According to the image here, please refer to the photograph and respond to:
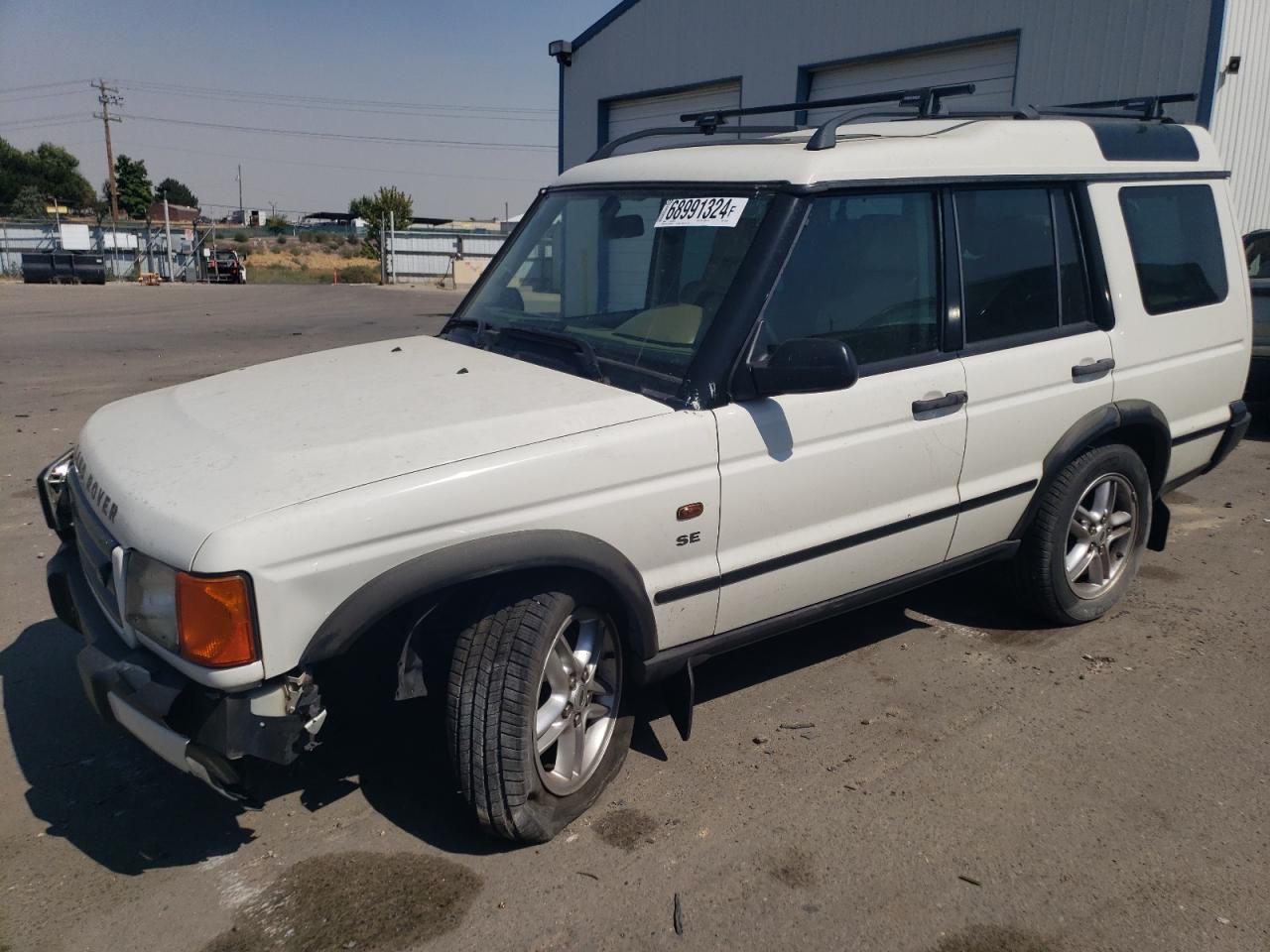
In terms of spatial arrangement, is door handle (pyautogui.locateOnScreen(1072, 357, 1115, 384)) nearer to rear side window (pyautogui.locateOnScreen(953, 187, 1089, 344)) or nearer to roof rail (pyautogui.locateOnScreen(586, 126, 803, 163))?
rear side window (pyautogui.locateOnScreen(953, 187, 1089, 344))

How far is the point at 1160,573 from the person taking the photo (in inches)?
215

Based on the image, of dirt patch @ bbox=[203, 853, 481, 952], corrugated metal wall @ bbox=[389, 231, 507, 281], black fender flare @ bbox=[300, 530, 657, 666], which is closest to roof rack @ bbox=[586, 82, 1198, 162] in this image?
black fender flare @ bbox=[300, 530, 657, 666]

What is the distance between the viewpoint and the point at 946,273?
3840mm

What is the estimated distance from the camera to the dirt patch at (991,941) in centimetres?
271

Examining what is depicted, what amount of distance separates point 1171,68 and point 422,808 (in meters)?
10.6

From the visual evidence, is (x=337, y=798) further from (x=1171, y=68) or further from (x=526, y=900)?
(x=1171, y=68)

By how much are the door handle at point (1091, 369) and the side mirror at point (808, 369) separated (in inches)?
57.6

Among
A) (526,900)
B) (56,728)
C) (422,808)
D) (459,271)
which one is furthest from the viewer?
(459,271)

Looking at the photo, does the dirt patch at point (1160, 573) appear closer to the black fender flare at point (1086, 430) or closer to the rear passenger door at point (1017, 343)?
the black fender flare at point (1086, 430)

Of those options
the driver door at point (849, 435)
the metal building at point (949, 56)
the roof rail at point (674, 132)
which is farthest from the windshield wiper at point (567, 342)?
the metal building at point (949, 56)

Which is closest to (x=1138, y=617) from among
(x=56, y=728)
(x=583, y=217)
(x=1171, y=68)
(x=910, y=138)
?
(x=910, y=138)

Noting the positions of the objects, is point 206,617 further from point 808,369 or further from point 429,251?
point 429,251

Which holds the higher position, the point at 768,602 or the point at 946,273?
the point at 946,273

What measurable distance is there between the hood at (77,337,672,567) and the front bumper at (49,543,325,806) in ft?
1.11
